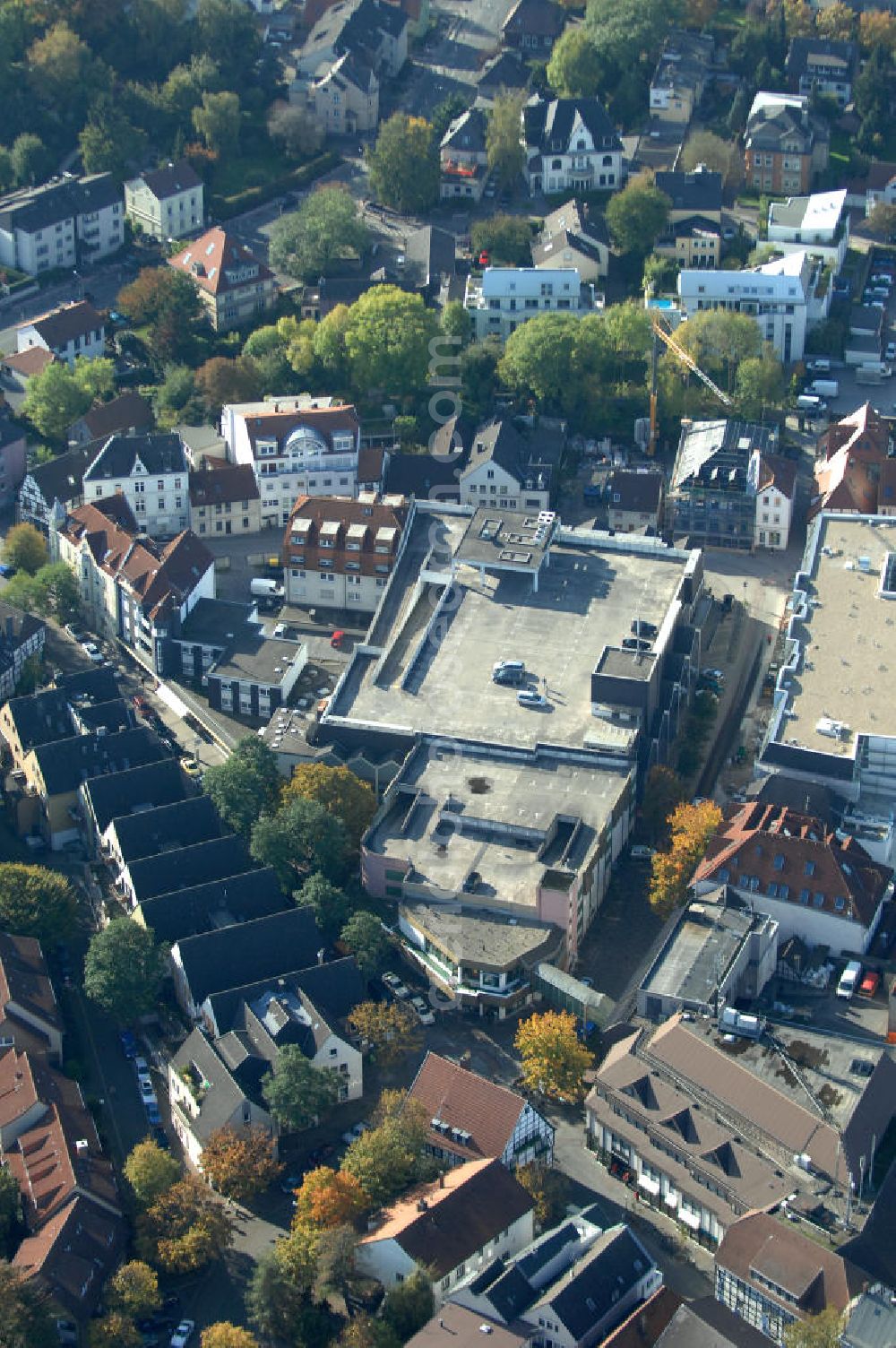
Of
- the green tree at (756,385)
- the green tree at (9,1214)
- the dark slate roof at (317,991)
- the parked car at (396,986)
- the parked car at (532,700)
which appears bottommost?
the parked car at (396,986)

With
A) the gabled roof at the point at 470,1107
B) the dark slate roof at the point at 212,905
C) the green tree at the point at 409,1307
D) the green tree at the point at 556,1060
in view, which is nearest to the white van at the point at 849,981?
the green tree at the point at 556,1060

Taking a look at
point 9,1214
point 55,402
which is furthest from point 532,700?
point 55,402

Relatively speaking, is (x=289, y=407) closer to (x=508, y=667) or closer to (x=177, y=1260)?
(x=508, y=667)

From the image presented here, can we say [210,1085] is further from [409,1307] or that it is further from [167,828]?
[167,828]

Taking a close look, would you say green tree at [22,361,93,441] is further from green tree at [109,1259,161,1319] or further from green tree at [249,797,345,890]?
green tree at [109,1259,161,1319]

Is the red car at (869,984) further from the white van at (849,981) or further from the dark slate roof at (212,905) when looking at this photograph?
the dark slate roof at (212,905)

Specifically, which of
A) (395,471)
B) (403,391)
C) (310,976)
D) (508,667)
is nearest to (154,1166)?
(310,976)
